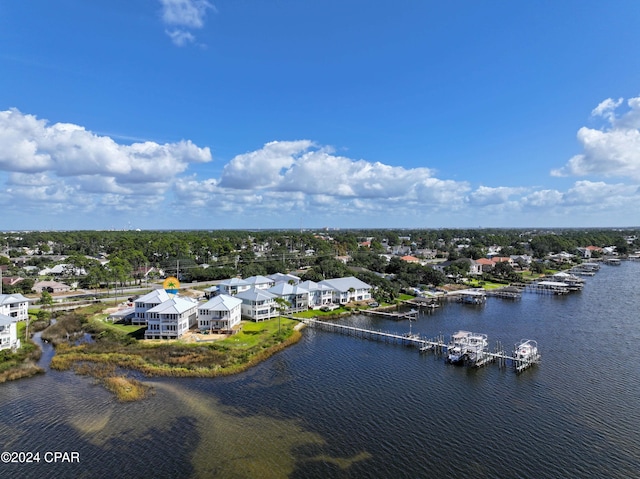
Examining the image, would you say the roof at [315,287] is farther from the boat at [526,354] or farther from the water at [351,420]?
the boat at [526,354]

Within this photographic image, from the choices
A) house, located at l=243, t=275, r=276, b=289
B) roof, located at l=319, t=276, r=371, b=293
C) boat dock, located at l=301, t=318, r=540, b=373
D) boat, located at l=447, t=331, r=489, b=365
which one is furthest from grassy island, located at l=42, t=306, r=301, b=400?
house, located at l=243, t=275, r=276, b=289

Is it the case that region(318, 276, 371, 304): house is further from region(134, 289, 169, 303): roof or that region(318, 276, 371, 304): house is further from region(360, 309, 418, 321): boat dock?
region(134, 289, 169, 303): roof

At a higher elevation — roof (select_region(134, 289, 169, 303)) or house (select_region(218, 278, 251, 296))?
roof (select_region(134, 289, 169, 303))

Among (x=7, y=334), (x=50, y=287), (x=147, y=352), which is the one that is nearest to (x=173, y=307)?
(x=147, y=352)

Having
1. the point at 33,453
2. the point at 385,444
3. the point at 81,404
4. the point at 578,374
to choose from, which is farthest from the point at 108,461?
the point at 578,374

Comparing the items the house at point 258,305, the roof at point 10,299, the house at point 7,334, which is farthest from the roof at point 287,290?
the roof at point 10,299

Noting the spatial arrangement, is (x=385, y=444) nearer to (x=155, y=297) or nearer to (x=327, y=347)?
(x=327, y=347)
